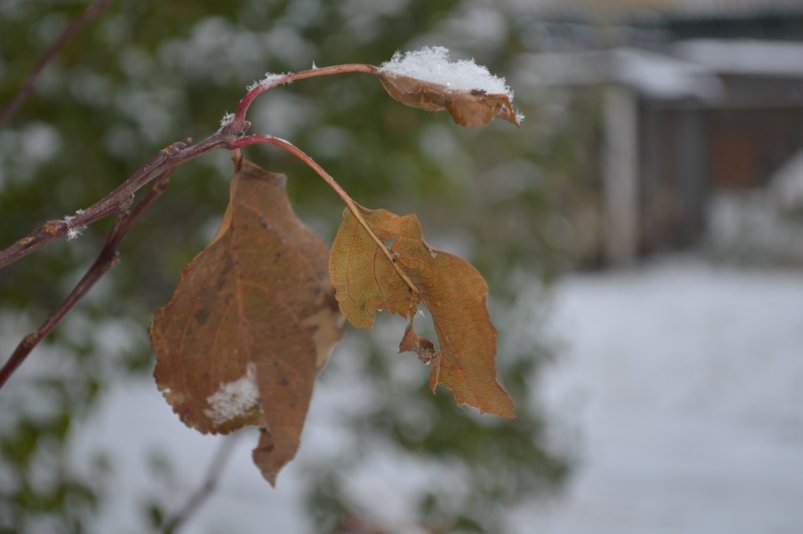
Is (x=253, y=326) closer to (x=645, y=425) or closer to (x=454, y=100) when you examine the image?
(x=454, y=100)

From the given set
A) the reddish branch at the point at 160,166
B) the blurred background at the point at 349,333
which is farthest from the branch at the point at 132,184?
the blurred background at the point at 349,333

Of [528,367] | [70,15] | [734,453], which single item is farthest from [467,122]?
[734,453]

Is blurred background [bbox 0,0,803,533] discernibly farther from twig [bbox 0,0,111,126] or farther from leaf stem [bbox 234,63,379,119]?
leaf stem [bbox 234,63,379,119]

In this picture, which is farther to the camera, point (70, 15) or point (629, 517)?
point (629, 517)

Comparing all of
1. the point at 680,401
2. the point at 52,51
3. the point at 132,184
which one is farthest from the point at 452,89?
the point at 680,401

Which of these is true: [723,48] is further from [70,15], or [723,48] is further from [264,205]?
[264,205]

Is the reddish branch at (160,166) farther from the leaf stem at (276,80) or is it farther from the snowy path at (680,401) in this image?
the snowy path at (680,401)

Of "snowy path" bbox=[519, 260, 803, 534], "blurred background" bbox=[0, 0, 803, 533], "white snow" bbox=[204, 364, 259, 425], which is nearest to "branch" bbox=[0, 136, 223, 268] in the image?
"white snow" bbox=[204, 364, 259, 425]
